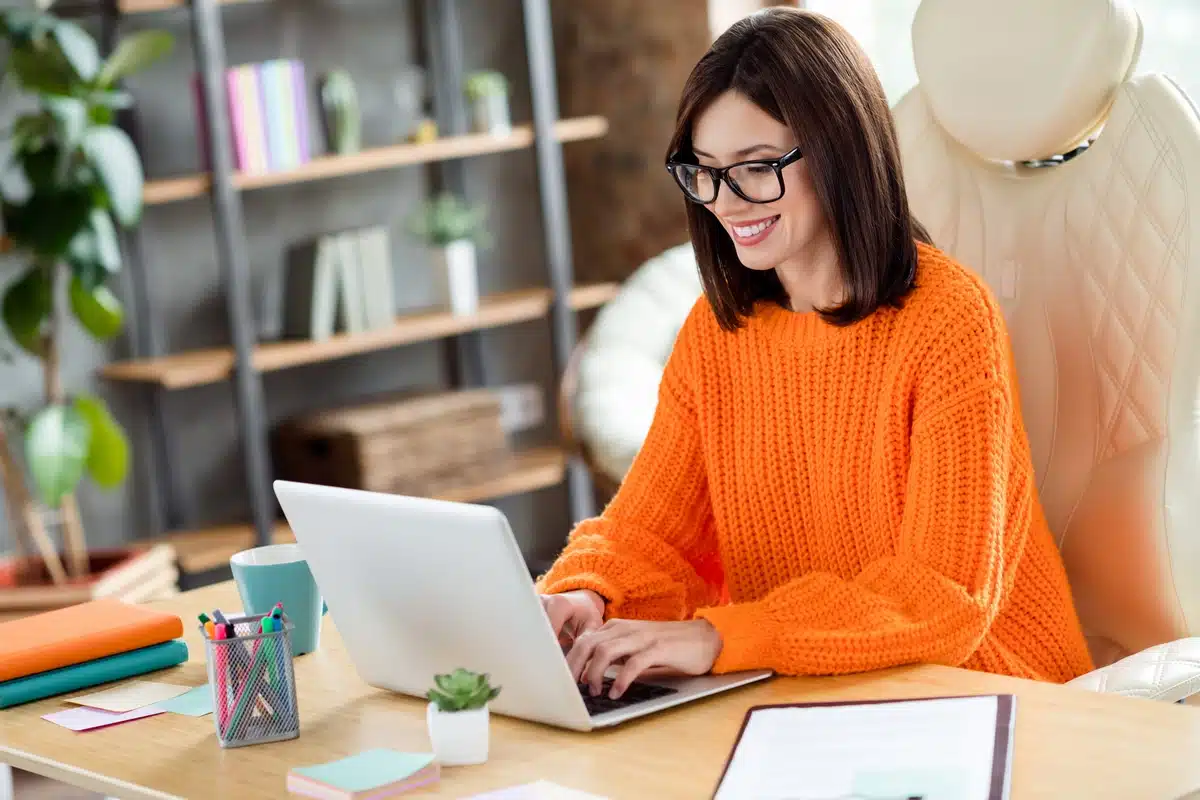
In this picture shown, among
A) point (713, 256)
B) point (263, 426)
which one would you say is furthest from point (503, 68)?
point (713, 256)

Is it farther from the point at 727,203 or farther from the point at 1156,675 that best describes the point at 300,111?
the point at 1156,675

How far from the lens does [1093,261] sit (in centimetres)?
173

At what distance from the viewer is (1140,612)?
167 centimetres

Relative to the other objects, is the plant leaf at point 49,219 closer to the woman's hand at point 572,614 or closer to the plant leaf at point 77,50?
the plant leaf at point 77,50

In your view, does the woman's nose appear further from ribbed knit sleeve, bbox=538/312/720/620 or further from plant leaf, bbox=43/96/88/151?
plant leaf, bbox=43/96/88/151

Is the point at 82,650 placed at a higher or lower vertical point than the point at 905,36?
lower

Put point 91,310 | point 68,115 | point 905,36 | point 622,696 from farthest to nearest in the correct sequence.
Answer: point 905,36 → point 91,310 → point 68,115 → point 622,696

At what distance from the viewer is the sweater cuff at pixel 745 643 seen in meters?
1.36

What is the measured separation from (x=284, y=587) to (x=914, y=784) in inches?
25.7

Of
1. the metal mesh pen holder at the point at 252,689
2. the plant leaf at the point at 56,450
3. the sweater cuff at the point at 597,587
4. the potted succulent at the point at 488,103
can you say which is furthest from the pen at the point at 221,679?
the potted succulent at the point at 488,103

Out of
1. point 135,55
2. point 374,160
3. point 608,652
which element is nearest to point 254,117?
point 374,160

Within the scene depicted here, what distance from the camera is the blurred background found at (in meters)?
3.21

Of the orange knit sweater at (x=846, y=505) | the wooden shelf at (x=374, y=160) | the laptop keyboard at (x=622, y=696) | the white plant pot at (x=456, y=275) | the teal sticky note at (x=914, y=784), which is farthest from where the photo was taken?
the white plant pot at (x=456, y=275)

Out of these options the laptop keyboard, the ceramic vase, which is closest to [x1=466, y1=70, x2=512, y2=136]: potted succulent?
the ceramic vase
